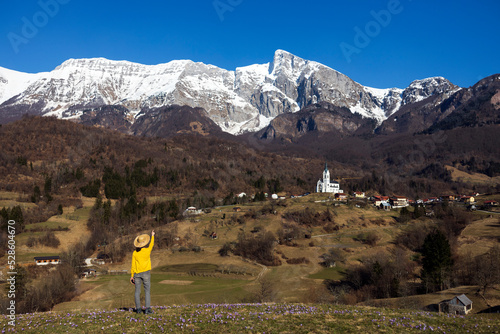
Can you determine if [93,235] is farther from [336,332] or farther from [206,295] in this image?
[336,332]

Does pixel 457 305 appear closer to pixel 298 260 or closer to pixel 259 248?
pixel 298 260

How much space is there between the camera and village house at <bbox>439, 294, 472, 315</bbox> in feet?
118

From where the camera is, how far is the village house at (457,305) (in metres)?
36.1

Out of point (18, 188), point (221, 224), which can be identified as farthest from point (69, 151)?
point (221, 224)

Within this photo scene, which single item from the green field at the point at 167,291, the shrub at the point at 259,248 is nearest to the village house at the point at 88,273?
the green field at the point at 167,291

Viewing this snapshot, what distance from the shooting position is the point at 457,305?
36625mm

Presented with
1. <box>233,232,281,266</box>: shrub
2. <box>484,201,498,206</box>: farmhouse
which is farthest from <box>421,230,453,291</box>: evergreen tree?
<box>484,201,498,206</box>: farmhouse

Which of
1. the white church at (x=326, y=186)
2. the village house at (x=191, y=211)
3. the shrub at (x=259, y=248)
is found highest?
the white church at (x=326, y=186)

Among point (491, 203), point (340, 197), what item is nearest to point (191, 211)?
point (340, 197)

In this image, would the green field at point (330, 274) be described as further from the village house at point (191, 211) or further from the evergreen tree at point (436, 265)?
the village house at point (191, 211)

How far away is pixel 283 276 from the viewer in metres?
71.4

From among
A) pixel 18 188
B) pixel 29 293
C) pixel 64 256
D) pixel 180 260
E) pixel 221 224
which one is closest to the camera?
pixel 29 293

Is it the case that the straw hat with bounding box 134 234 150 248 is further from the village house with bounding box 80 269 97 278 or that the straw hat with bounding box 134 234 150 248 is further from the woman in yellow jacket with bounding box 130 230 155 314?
the village house with bounding box 80 269 97 278

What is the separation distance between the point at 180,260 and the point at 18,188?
89.4 m
